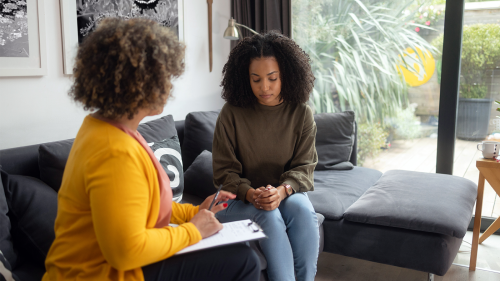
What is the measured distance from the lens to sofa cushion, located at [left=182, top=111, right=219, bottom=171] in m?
2.38

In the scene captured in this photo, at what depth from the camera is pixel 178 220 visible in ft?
4.42

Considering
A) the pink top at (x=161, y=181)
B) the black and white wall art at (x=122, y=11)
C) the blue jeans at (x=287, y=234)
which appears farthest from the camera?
the black and white wall art at (x=122, y=11)

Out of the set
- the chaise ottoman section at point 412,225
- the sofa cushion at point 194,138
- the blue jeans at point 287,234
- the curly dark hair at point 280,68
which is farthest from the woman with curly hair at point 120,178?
the sofa cushion at point 194,138

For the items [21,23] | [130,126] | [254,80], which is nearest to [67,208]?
[130,126]

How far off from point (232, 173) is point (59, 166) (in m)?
0.70

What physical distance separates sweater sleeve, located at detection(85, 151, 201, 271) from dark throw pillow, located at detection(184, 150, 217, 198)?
1.17 meters

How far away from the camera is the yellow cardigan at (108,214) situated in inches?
35.1

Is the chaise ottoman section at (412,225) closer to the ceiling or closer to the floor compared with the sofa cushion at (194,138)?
closer to the floor

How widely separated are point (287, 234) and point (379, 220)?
1.73 ft

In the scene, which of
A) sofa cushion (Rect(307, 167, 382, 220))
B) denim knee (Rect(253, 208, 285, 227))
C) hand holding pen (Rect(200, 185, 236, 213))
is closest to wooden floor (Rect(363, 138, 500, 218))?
sofa cushion (Rect(307, 167, 382, 220))

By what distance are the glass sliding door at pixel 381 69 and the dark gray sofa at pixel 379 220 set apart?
0.70m

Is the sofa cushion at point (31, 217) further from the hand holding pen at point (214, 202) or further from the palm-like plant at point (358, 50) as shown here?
the palm-like plant at point (358, 50)

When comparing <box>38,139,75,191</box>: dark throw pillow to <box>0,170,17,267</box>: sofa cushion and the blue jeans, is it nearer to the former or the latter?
<box>0,170,17,267</box>: sofa cushion

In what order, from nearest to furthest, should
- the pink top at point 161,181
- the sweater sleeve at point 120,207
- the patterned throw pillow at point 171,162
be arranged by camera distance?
the sweater sleeve at point 120,207 < the pink top at point 161,181 < the patterned throw pillow at point 171,162
